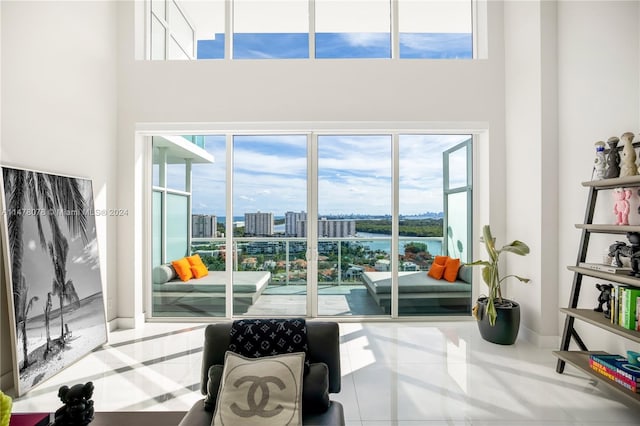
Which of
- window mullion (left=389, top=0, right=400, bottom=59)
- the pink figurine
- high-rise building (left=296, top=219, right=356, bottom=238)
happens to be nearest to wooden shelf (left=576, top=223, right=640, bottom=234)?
the pink figurine

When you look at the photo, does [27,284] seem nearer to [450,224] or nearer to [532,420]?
[532,420]

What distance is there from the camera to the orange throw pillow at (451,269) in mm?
4438

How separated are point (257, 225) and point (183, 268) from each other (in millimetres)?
1092

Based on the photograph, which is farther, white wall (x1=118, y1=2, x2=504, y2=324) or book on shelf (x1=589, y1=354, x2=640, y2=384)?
white wall (x1=118, y1=2, x2=504, y2=324)

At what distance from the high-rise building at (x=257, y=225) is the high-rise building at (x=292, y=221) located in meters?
0.19

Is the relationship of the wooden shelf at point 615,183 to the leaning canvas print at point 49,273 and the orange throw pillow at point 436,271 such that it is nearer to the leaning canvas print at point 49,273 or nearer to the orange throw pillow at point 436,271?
the orange throw pillow at point 436,271

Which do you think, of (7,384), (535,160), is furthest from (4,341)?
(535,160)

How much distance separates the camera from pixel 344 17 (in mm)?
4496

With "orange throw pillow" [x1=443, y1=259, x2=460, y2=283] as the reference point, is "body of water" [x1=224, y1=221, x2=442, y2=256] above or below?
above

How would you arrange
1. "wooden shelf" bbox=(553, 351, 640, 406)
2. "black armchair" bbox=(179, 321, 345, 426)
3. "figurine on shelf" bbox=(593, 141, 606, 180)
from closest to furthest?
"black armchair" bbox=(179, 321, 345, 426) → "wooden shelf" bbox=(553, 351, 640, 406) → "figurine on shelf" bbox=(593, 141, 606, 180)

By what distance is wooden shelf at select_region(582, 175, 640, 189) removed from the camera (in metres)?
2.44

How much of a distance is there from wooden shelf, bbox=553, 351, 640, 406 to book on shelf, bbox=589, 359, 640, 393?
0.02 meters

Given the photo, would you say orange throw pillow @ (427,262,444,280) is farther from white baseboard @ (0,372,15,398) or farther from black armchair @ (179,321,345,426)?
white baseboard @ (0,372,15,398)

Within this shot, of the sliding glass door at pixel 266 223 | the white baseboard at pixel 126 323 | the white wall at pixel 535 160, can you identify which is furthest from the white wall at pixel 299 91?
the sliding glass door at pixel 266 223
